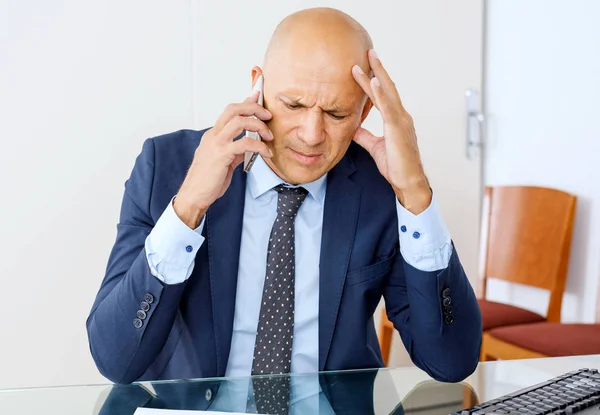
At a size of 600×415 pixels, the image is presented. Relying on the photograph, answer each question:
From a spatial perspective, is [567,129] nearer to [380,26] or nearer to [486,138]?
[486,138]

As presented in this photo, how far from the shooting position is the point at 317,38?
4.97ft

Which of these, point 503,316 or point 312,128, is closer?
point 312,128

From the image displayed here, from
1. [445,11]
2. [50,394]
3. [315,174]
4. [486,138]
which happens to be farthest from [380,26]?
[50,394]

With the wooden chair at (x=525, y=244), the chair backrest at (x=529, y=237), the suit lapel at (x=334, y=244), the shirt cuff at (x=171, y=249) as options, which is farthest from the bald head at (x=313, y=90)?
the chair backrest at (x=529, y=237)

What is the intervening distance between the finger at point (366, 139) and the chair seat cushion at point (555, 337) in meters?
1.24

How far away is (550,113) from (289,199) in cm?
221

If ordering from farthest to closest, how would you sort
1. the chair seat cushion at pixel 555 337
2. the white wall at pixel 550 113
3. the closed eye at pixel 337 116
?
the white wall at pixel 550 113 → the chair seat cushion at pixel 555 337 → the closed eye at pixel 337 116

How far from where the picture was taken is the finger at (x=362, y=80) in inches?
Result: 59.2

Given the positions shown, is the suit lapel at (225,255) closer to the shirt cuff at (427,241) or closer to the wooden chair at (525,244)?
the shirt cuff at (427,241)

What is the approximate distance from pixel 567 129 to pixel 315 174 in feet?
7.12

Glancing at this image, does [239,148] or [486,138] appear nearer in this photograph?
[239,148]

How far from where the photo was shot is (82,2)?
9.86 feet

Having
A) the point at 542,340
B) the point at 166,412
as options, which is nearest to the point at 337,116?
the point at 166,412

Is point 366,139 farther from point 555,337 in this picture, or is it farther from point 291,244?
point 555,337
